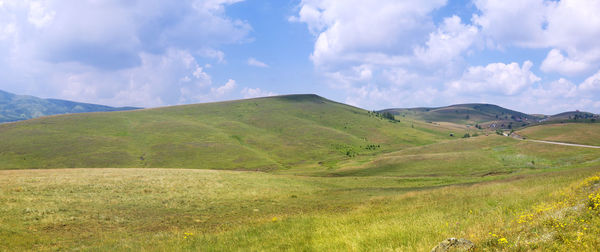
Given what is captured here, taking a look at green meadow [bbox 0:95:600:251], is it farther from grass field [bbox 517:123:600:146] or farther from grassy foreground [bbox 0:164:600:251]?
grass field [bbox 517:123:600:146]

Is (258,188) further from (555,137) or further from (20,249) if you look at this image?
(555,137)

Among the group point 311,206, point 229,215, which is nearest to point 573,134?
point 311,206

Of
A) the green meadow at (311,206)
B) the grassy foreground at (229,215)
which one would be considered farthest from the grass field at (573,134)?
the grassy foreground at (229,215)

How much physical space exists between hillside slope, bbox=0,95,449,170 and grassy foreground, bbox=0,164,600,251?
63.0 meters

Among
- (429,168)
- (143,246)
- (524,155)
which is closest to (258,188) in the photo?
(143,246)

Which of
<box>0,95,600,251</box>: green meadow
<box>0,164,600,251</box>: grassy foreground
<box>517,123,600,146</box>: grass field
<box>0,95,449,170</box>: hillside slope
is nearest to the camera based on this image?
<box>0,95,600,251</box>: green meadow

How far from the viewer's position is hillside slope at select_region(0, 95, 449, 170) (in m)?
106

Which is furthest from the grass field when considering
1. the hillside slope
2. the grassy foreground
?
the grassy foreground

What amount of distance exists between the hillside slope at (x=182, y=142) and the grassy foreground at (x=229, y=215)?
6296 centimetres

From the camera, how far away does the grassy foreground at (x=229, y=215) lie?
11445 mm

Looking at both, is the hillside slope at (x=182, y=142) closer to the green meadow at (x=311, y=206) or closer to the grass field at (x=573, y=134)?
the green meadow at (x=311, y=206)

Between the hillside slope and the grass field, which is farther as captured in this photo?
the hillside slope

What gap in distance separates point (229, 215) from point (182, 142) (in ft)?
394

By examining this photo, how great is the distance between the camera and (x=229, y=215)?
922 inches
